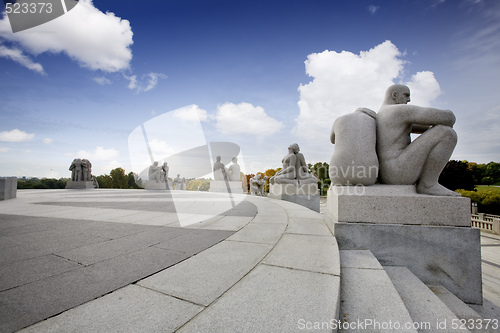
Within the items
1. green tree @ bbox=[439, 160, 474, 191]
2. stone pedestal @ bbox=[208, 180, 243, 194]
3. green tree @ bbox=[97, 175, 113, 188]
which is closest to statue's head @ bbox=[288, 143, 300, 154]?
stone pedestal @ bbox=[208, 180, 243, 194]

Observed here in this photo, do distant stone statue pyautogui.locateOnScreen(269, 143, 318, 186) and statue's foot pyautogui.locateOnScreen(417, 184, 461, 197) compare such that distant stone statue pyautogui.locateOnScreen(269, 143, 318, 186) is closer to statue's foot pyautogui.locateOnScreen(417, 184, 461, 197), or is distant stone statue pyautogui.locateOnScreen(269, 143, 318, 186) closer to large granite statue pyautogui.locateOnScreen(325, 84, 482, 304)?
large granite statue pyautogui.locateOnScreen(325, 84, 482, 304)

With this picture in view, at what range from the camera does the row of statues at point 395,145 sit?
11.4ft

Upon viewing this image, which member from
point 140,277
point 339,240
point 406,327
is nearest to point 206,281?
point 140,277

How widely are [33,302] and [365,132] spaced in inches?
177

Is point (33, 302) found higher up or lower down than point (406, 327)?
higher up

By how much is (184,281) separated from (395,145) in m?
3.97

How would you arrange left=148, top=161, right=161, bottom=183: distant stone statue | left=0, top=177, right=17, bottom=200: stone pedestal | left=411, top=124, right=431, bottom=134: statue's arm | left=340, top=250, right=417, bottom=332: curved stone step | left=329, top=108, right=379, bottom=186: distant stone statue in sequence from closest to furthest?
left=340, top=250, right=417, bottom=332: curved stone step
left=329, top=108, right=379, bottom=186: distant stone statue
left=411, top=124, right=431, bottom=134: statue's arm
left=0, top=177, right=17, bottom=200: stone pedestal
left=148, top=161, right=161, bottom=183: distant stone statue

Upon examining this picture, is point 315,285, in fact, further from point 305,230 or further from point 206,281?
point 305,230

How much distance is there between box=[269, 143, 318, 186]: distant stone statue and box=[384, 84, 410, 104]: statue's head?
627 centimetres

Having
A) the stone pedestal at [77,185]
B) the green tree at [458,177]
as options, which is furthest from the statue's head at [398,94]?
the green tree at [458,177]

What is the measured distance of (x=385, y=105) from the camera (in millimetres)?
3969

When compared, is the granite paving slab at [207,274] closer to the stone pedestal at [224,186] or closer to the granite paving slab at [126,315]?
the granite paving slab at [126,315]

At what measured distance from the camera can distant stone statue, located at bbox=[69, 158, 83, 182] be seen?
19156 millimetres

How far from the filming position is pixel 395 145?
12.3 feet
